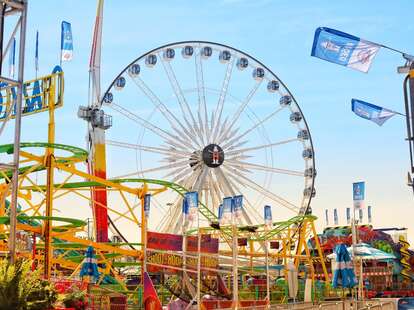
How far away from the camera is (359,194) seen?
3052 cm

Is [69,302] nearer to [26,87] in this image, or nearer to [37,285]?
[37,285]

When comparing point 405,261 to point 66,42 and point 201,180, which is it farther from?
point 66,42

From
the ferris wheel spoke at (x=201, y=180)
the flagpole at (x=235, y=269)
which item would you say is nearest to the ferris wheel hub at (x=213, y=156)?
the ferris wheel spoke at (x=201, y=180)

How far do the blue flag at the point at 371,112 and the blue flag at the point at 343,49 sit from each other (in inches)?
100

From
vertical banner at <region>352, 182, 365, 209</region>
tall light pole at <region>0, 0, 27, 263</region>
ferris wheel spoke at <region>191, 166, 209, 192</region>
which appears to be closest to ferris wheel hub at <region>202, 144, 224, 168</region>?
ferris wheel spoke at <region>191, 166, 209, 192</region>

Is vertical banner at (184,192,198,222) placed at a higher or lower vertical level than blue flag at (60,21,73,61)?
lower

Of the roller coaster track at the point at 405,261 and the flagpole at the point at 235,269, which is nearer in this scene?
the flagpole at the point at 235,269

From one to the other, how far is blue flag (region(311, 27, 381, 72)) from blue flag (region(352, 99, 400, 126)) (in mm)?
A: 2549

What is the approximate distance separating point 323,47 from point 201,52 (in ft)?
103

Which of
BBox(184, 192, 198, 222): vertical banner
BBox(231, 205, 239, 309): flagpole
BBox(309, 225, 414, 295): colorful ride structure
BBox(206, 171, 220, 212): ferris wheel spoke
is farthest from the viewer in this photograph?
BBox(309, 225, 414, 295): colorful ride structure

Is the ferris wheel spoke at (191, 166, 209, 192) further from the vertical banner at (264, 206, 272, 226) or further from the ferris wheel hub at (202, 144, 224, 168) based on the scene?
the vertical banner at (264, 206, 272, 226)

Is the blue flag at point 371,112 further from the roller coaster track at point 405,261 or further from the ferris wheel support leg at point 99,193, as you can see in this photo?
the roller coaster track at point 405,261

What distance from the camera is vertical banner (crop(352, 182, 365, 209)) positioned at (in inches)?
1200

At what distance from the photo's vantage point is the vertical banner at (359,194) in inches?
1200
